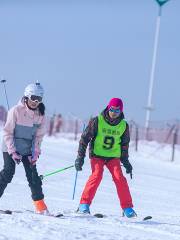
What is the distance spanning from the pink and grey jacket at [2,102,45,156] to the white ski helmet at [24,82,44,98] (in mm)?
170

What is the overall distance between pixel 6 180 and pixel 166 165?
743 inches

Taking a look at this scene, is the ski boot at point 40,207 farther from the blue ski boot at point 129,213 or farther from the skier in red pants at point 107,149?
the blue ski boot at point 129,213

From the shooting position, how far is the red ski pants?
9648 mm

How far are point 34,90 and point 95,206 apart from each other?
11.4ft

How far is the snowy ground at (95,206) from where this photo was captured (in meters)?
7.23

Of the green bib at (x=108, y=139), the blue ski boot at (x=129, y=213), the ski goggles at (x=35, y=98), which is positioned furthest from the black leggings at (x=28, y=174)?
the blue ski boot at (x=129, y=213)

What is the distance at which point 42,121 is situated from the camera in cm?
909

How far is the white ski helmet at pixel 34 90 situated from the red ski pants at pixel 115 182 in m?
1.38

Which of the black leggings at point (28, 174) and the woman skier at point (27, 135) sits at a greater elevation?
the woman skier at point (27, 135)

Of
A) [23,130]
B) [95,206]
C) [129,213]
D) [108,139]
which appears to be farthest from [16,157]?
[95,206]

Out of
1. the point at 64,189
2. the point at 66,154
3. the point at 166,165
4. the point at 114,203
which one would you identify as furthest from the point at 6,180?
the point at 166,165

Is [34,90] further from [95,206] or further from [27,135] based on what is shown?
[95,206]

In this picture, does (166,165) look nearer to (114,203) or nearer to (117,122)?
(114,203)

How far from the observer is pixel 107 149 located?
9.76 meters
